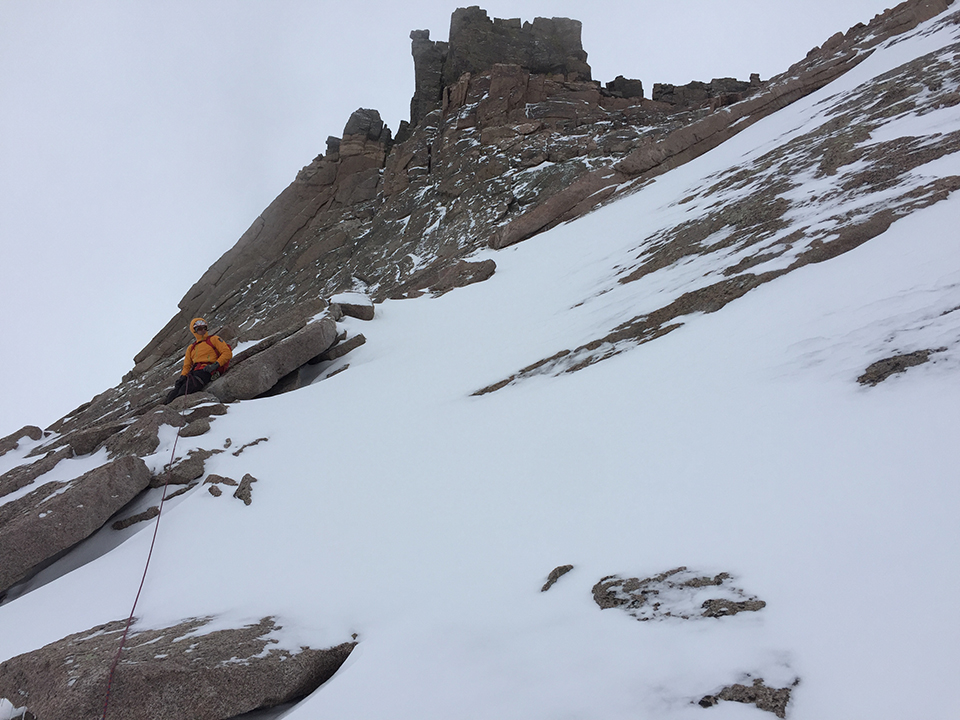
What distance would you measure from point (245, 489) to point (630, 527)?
15.9 ft

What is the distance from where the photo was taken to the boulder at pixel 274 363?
10.9 meters

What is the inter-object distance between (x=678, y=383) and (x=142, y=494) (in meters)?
6.98

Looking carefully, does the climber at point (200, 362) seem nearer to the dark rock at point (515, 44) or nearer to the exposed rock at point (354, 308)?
the exposed rock at point (354, 308)

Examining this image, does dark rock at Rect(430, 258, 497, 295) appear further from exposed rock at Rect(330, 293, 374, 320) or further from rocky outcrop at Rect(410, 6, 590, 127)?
rocky outcrop at Rect(410, 6, 590, 127)

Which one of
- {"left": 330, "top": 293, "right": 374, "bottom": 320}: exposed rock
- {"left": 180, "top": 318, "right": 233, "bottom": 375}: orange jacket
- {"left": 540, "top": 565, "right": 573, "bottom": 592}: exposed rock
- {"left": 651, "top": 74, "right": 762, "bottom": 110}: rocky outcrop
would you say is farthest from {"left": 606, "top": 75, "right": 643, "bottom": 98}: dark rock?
{"left": 540, "top": 565, "right": 573, "bottom": 592}: exposed rock

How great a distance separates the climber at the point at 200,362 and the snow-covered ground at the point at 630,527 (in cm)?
331

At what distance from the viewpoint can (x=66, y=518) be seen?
20.2 ft

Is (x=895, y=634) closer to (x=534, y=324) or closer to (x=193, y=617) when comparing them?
(x=193, y=617)

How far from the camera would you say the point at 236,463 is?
7324 millimetres

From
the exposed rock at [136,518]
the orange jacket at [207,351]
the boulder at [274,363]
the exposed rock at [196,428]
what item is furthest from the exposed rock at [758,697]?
the orange jacket at [207,351]

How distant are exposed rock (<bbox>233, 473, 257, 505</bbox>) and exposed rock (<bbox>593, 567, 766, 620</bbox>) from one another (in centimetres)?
468

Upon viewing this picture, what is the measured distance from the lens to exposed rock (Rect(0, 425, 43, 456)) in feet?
40.4

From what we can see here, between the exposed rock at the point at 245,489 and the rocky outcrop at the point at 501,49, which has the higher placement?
the rocky outcrop at the point at 501,49

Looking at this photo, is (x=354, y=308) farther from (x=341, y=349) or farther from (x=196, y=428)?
(x=196, y=428)
